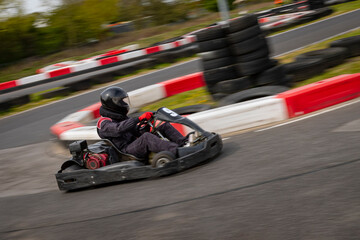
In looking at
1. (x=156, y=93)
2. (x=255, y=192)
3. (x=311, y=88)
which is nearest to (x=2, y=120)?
(x=156, y=93)

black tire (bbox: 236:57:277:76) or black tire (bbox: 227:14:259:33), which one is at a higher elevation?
black tire (bbox: 227:14:259:33)

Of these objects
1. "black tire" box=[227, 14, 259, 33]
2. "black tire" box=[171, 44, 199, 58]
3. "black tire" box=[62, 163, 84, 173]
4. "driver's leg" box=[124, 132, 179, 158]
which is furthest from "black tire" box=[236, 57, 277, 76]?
"black tire" box=[171, 44, 199, 58]

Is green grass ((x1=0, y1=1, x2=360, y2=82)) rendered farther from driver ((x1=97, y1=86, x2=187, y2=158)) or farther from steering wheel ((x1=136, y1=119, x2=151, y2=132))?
driver ((x1=97, y1=86, x2=187, y2=158))

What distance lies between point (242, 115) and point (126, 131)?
1.78m

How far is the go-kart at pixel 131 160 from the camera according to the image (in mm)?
4602

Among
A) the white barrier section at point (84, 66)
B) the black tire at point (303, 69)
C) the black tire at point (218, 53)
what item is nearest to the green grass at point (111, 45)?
the white barrier section at point (84, 66)

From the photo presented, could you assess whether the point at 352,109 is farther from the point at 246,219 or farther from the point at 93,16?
the point at 93,16

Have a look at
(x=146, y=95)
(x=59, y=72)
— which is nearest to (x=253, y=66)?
(x=146, y=95)

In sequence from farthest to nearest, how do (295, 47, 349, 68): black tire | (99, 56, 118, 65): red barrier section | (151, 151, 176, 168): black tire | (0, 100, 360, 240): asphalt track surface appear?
1. (99, 56, 118, 65): red barrier section
2. (295, 47, 349, 68): black tire
3. (151, 151, 176, 168): black tire
4. (0, 100, 360, 240): asphalt track surface

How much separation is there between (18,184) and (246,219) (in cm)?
346

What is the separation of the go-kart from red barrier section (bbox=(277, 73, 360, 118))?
152 centimetres

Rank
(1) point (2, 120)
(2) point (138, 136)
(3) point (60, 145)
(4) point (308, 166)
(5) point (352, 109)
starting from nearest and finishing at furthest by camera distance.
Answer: (4) point (308, 166) → (2) point (138, 136) → (5) point (352, 109) → (3) point (60, 145) → (1) point (2, 120)

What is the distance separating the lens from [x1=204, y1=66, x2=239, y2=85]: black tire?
701 centimetres

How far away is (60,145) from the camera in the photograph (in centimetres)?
680
